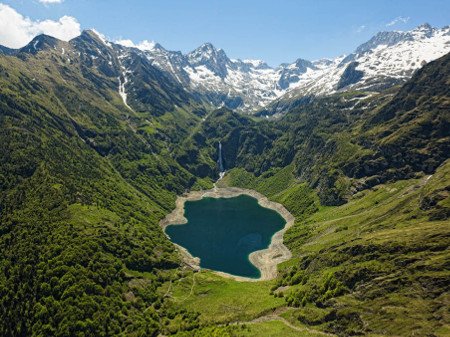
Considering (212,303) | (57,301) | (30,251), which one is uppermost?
(30,251)

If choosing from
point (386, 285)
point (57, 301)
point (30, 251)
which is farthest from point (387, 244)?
point (30, 251)

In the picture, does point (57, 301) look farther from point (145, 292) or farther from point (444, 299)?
point (444, 299)

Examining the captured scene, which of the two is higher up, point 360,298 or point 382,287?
point 382,287

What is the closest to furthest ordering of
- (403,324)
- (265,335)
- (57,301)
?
(403,324), (265,335), (57,301)

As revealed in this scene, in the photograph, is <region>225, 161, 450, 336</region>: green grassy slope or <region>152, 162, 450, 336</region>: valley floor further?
<region>152, 162, 450, 336</region>: valley floor

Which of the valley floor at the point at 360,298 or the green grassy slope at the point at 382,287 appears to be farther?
the valley floor at the point at 360,298

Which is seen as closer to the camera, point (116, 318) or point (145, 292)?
point (116, 318)

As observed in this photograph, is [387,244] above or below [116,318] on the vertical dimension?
above

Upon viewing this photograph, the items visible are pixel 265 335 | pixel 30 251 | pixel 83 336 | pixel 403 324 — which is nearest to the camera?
pixel 403 324

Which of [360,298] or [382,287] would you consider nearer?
[382,287]

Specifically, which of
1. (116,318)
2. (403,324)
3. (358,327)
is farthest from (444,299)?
(116,318)
